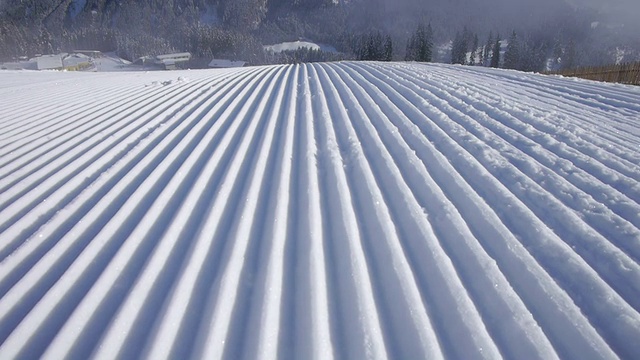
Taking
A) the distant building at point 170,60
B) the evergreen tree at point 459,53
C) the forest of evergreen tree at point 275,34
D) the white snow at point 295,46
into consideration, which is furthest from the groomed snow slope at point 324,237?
the white snow at point 295,46

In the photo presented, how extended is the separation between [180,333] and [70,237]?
1076mm

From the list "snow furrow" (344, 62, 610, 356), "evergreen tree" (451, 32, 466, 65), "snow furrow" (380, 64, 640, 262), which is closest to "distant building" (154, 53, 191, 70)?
"evergreen tree" (451, 32, 466, 65)

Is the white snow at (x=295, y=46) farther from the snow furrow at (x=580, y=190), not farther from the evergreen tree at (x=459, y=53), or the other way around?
the snow furrow at (x=580, y=190)

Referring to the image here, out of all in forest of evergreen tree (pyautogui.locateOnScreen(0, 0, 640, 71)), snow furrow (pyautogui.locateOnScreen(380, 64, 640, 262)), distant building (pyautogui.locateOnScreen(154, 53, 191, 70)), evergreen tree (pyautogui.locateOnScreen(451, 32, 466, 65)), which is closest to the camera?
snow furrow (pyautogui.locateOnScreen(380, 64, 640, 262))

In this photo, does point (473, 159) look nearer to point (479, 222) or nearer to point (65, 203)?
point (479, 222)

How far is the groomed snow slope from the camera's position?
1525 mm

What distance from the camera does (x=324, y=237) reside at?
2160 mm

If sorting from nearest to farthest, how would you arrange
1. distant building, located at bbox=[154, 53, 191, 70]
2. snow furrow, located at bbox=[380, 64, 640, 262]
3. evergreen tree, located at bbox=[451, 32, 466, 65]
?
snow furrow, located at bbox=[380, 64, 640, 262]
distant building, located at bbox=[154, 53, 191, 70]
evergreen tree, located at bbox=[451, 32, 466, 65]

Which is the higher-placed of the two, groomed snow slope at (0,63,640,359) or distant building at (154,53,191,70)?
distant building at (154,53,191,70)

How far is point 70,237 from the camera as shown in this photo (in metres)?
2.09

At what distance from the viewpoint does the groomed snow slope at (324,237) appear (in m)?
1.53

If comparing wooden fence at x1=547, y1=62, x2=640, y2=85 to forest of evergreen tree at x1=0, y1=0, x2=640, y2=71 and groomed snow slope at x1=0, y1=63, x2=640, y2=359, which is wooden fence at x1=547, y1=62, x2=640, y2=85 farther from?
forest of evergreen tree at x1=0, y1=0, x2=640, y2=71

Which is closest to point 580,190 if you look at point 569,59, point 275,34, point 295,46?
point 569,59

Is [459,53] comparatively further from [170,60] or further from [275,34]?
[275,34]
